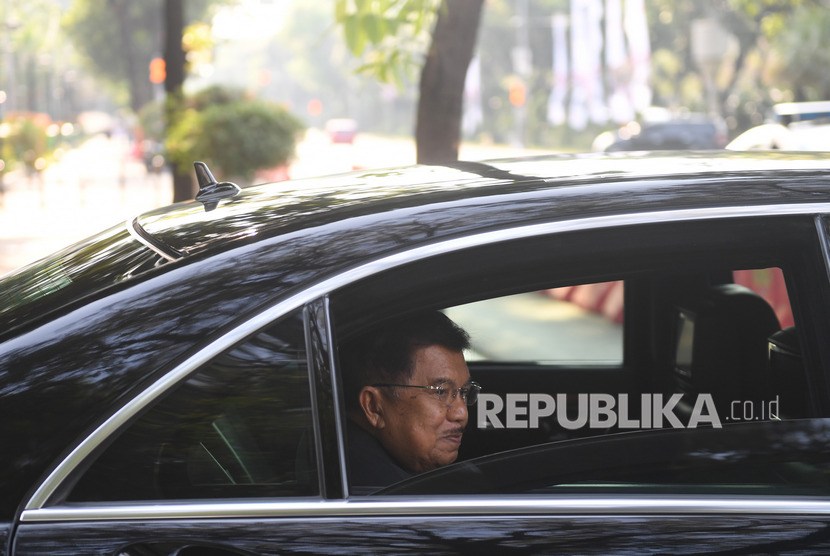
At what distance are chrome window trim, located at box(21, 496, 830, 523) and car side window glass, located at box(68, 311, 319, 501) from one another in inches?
1.3

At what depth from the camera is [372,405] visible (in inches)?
88.2

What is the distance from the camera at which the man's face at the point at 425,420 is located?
7.36ft

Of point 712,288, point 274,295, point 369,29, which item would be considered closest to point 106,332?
point 274,295

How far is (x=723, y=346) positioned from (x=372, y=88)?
365ft

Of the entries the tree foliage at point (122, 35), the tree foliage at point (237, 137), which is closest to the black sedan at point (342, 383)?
the tree foliage at point (237, 137)

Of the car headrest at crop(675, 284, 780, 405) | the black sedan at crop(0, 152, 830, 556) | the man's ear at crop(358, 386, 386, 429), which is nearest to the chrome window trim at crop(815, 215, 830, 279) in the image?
the black sedan at crop(0, 152, 830, 556)

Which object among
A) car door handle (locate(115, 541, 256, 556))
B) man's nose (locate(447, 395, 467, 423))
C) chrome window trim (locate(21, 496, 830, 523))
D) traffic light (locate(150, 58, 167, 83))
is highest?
traffic light (locate(150, 58, 167, 83))

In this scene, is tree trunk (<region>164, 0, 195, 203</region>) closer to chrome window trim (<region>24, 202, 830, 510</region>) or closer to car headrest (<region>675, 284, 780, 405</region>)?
car headrest (<region>675, 284, 780, 405</region>)

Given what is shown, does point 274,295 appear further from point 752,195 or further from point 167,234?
point 752,195

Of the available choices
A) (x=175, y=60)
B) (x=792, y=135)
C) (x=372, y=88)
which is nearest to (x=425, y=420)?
(x=792, y=135)

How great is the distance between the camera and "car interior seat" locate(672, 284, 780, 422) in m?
2.53

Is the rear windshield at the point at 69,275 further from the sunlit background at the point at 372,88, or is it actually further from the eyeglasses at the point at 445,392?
the sunlit background at the point at 372,88

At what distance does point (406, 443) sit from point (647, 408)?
54 centimetres

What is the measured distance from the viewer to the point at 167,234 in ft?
7.64
